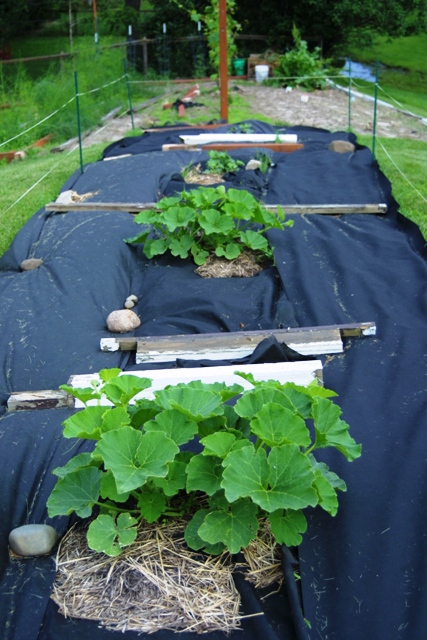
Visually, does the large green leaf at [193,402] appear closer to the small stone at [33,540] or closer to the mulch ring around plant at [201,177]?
the small stone at [33,540]

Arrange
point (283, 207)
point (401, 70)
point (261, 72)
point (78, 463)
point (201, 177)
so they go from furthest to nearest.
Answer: point (401, 70), point (261, 72), point (201, 177), point (283, 207), point (78, 463)

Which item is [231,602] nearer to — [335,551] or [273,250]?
[335,551]

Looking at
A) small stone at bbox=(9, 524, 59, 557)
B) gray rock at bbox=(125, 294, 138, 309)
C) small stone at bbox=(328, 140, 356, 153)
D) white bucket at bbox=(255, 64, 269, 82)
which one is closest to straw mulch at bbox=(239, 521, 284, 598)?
small stone at bbox=(9, 524, 59, 557)

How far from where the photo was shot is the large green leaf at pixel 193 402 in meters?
2.24

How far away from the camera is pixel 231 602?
83.3 inches

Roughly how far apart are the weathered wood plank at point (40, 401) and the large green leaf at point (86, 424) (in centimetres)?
80

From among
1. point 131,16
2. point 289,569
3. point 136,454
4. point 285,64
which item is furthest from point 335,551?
point 131,16

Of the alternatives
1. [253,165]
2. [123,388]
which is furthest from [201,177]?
[123,388]

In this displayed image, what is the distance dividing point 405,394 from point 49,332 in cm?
187

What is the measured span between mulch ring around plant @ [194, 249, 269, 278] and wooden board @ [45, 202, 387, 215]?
85 cm

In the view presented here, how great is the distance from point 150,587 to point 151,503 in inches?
10.0

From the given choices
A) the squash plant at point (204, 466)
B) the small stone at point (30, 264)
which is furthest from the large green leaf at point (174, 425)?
the small stone at point (30, 264)

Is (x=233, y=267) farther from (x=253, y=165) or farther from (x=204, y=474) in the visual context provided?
(x=204, y=474)

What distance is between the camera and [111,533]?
2.18m
